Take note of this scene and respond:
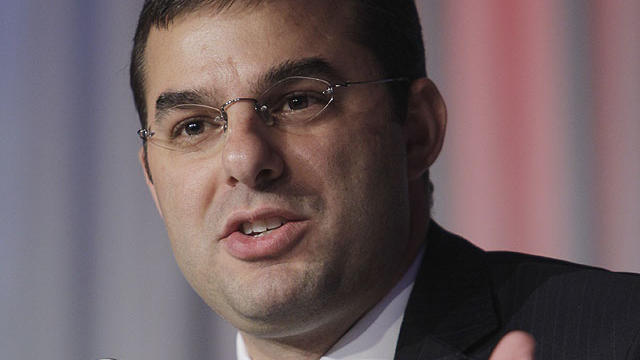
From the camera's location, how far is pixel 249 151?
5.29 feet

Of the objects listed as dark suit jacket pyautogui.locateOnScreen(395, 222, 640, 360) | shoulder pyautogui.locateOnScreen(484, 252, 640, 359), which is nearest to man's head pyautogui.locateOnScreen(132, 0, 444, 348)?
dark suit jacket pyautogui.locateOnScreen(395, 222, 640, 360)

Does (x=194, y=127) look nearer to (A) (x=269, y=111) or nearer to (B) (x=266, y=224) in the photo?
(A) (x=269, y=111)

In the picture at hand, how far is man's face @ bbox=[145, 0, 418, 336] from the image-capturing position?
1646 millimetres

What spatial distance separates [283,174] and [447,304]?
0.46 m

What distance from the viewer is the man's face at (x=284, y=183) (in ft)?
5.40

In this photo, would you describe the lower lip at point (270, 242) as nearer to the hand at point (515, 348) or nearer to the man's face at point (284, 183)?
the man's face at point (284, 183)

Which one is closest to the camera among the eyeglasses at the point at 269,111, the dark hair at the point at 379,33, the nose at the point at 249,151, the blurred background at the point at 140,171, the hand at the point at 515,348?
the hand at the point at 515,348

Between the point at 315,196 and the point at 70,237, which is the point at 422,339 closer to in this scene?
the point at 315,196

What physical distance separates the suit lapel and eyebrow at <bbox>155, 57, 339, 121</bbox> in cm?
47

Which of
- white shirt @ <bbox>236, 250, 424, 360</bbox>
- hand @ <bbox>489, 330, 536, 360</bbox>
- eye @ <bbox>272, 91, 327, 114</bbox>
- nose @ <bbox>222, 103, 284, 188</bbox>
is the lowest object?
white shirt @ <bbox>236, 250, 424, 360</bbox>

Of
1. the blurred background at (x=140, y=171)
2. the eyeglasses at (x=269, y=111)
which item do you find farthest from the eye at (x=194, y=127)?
the blurred background at (x=140, y=171)

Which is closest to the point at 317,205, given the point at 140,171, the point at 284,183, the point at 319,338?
the point at 284,183

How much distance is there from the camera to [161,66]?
186 centimetres

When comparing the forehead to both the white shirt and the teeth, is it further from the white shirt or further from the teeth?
the white shirt
